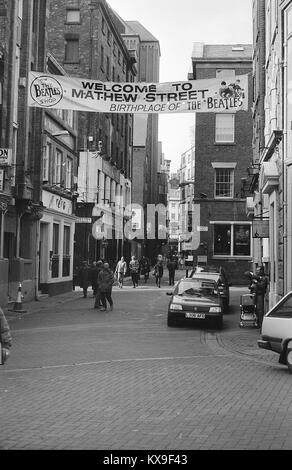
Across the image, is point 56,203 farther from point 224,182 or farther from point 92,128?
point 224,182

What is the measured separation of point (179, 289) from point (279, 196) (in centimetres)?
420

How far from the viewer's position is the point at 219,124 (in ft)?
140

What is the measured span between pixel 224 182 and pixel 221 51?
404 inches

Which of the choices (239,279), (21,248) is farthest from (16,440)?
(239,279)

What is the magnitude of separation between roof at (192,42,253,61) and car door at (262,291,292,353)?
111ft

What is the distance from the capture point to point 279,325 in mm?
11031

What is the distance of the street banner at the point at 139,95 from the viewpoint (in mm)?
14789

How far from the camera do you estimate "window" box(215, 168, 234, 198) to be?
42000 mm

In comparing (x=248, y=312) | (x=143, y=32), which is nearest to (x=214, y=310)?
(x=248, y=312)

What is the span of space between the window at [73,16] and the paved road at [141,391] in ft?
102

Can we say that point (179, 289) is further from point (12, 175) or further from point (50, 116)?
point (50, 116)

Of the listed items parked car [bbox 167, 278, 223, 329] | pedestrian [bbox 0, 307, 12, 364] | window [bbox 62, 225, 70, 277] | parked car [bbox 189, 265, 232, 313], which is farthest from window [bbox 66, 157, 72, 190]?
pedestrian [bbox 0, 307, 12, 364]

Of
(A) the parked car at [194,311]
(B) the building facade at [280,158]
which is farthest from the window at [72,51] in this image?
(A) the parked car at [194,311]

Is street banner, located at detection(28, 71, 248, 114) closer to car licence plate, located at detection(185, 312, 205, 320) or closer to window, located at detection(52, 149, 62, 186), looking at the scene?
car licence plate, located at detection(185, 312, 205, 320)
